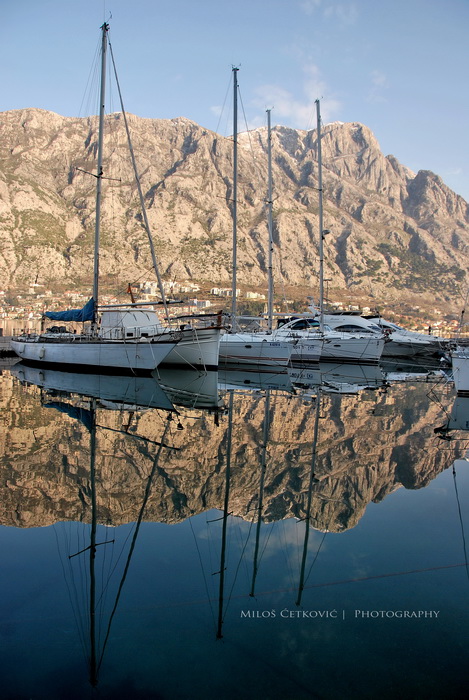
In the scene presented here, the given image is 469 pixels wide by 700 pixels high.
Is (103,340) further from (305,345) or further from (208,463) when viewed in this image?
(208,463)

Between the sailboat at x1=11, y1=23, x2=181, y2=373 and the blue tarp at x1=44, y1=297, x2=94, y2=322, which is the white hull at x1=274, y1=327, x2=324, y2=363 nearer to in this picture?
the sailboat at x1=11, y1=23, x2=181, y2=373

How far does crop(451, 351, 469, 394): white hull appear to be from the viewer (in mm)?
19438

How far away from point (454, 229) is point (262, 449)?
194101 millimetres

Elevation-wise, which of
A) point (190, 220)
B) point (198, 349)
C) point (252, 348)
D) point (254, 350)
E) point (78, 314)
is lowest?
point (254, 350)

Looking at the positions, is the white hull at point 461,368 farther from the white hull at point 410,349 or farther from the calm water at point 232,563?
the white hull at point 410,349

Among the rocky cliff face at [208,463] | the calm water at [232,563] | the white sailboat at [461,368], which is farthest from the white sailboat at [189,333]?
the calm water at [232,563]

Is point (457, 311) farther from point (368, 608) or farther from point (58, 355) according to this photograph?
point (368, 608)

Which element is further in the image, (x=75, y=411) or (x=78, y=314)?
(x=78, y=314)

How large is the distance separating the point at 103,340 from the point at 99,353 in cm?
77

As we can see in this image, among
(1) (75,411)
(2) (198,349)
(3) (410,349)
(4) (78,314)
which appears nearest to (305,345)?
(2) (198,349)

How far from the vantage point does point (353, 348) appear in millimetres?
33719

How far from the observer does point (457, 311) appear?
130 m

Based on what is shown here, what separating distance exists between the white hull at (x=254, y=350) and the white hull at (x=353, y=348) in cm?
465

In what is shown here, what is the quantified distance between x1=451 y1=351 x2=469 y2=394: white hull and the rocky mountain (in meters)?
99.0
